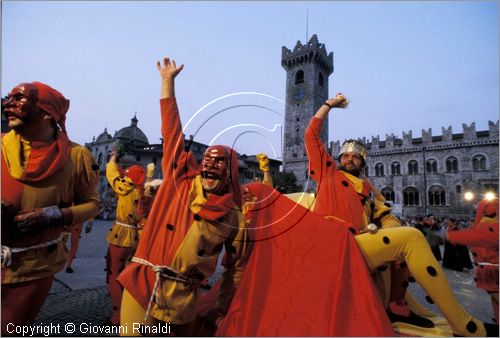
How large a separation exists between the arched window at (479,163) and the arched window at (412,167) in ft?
22.7

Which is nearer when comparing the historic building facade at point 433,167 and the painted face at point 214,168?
the painted face at point 214,168

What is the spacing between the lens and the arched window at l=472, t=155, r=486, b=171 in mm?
36781

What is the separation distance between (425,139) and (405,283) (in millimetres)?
45969

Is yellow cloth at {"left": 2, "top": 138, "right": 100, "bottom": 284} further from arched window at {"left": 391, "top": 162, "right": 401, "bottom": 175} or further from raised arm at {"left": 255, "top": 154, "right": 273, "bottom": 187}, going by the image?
arched window at {"left": 391, "top": 162, "right": 401, "bottom": 175}

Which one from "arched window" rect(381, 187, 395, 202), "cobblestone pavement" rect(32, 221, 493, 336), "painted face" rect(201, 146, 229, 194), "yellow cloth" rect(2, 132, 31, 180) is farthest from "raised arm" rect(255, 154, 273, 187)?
"arched window" rect(381, 187, 395, 202)

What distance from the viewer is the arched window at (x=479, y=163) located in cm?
3678

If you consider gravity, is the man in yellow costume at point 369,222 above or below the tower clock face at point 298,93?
below

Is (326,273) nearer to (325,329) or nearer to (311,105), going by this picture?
(325,329)

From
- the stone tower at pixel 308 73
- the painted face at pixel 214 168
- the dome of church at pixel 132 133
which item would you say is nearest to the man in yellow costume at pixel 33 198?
the painted face at pixel 214 168

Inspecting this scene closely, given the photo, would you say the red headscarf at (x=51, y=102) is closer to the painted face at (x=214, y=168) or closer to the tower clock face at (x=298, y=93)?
the painted face at (x=214, y=168)

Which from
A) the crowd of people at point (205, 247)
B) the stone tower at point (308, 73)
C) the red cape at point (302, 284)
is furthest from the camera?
the stone tower at point (308, 73)

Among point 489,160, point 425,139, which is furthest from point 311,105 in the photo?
point 489,160

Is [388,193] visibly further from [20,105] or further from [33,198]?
[20,105]

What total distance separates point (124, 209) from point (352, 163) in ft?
12.5
